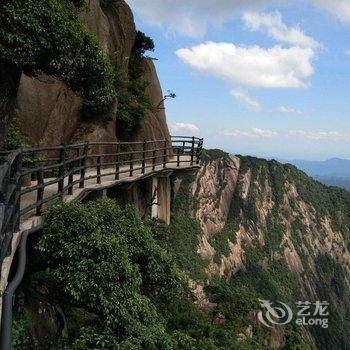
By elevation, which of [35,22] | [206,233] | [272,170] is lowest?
[206,233]

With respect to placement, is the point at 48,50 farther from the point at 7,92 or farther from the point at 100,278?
the point at 100,278

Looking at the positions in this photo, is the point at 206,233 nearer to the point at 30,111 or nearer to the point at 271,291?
the point at 271,291

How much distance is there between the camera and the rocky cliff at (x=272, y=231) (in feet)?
330

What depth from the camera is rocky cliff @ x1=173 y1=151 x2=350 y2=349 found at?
101 meters

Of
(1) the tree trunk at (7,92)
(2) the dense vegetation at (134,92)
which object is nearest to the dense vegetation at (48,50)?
(1) the tree trunk at (7,92)

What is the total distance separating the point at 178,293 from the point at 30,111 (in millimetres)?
9616

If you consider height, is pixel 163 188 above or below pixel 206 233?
above

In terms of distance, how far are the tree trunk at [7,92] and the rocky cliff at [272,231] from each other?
75.1m

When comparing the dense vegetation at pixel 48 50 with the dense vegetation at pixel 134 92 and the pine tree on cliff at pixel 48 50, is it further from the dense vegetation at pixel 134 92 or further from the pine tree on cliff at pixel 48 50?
the dense vegetation at pixel 134 92

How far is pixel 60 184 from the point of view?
8.43m

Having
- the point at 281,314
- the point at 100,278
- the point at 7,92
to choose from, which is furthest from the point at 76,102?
Answer: the point at 281,314

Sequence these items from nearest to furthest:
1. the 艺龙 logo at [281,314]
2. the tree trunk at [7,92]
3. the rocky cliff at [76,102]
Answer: the tree trunk at [7,92], the rocky cliff at [76,102], the 艺龙 logo at [281,314]

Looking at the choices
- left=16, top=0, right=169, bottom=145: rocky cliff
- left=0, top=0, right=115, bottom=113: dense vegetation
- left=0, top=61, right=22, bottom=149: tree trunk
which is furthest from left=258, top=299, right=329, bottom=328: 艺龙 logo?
left=0, top=61, right=22, bottom=149: tree trunk

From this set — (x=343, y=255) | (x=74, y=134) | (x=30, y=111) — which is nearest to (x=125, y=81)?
(x=74, y=134)
